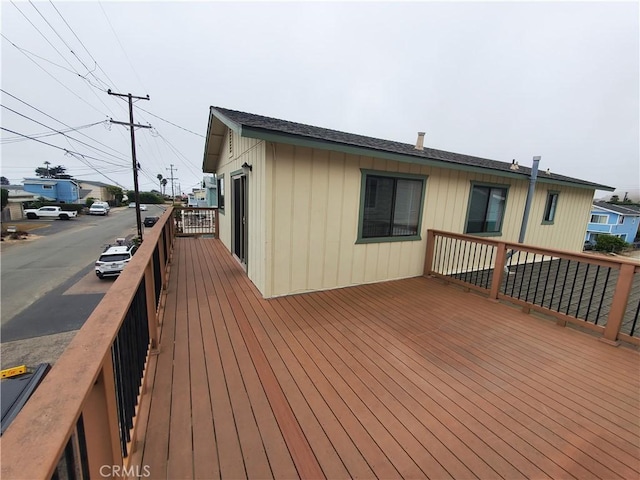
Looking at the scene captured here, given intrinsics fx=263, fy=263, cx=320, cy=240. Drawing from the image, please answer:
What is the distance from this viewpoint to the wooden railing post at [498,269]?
4.17m

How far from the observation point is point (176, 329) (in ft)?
10.0

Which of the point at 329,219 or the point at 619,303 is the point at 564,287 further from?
the point at 329,219

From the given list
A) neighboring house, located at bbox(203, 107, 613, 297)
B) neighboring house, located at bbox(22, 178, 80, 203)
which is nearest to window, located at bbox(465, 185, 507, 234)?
neighboring house, located at bbox(203, 107, 613, 297)

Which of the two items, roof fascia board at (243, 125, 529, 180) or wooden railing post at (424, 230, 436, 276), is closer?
roof fascia board at (243, 125, 529, 180)

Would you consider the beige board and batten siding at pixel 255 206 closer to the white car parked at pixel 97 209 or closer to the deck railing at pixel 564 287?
the deck railing at pixel 564 287

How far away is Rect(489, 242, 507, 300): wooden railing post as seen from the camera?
164 inches

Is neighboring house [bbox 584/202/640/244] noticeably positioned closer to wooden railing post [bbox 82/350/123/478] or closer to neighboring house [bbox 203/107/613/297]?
neighboring house [bbox 203/107/613/297]

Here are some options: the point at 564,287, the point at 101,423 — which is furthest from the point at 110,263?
the point at 564,287

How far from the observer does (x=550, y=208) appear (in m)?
7.38

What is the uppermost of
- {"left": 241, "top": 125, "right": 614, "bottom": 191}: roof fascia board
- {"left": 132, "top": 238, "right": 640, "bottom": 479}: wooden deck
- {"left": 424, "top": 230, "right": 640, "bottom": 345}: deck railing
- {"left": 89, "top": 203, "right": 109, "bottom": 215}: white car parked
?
{"left": 241, "top": 125, "right": 614, "bottom": 191}: roof fascia board

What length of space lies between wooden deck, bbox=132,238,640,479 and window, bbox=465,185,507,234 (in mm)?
2766

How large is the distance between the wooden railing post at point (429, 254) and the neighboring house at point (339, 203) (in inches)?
4.1

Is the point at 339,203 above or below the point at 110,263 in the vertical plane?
above

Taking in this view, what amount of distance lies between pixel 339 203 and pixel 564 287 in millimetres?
3869
